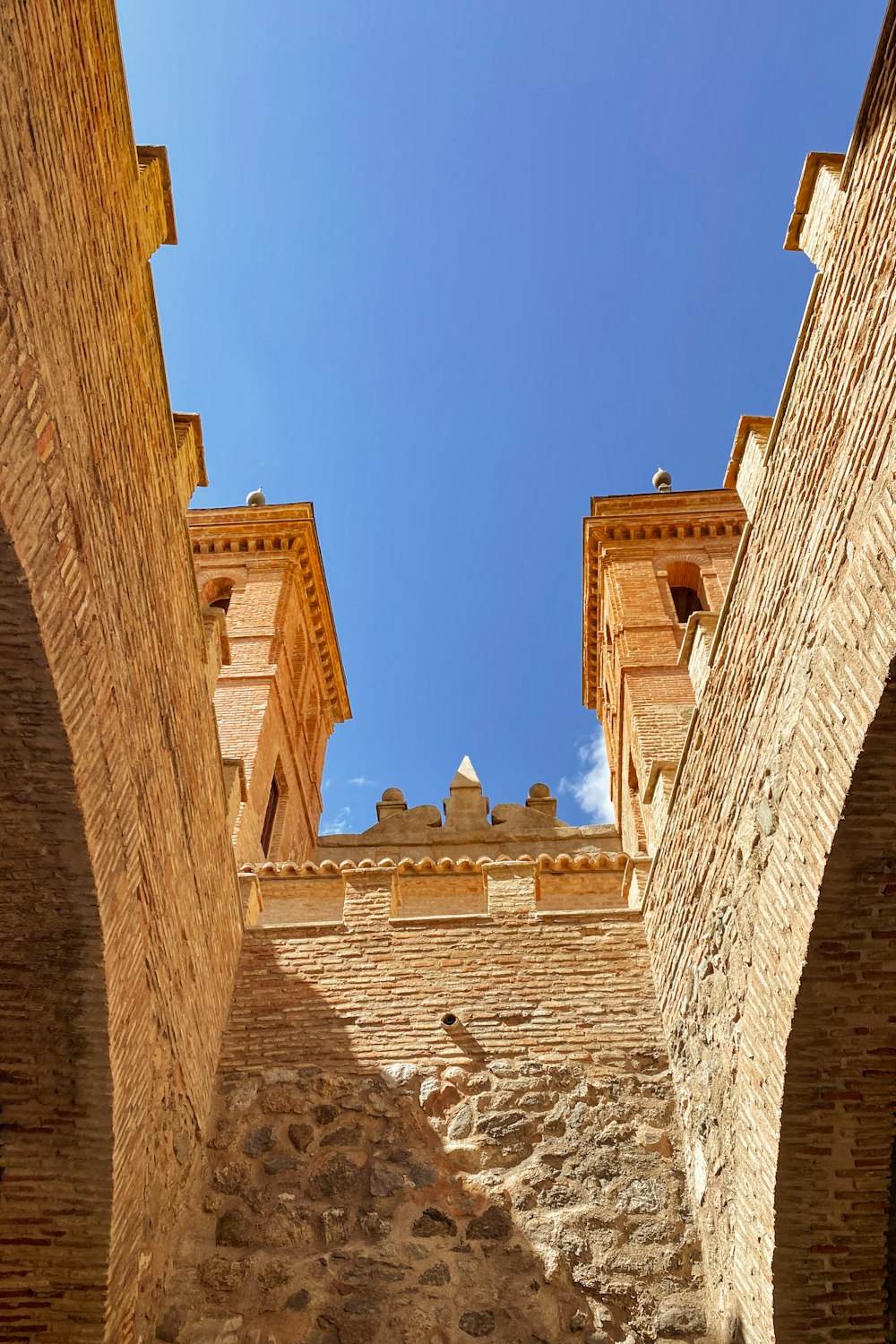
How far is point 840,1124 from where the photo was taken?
13.8ft

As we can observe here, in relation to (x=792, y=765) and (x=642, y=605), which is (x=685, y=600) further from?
(x=792, y=765)

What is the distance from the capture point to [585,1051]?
19.5 ft

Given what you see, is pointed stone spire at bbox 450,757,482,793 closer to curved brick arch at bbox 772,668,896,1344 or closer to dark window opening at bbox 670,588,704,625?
dark window opening at bbox 670,588,704,625

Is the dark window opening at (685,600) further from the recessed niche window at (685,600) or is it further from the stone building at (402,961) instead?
the stone building at (402,961)

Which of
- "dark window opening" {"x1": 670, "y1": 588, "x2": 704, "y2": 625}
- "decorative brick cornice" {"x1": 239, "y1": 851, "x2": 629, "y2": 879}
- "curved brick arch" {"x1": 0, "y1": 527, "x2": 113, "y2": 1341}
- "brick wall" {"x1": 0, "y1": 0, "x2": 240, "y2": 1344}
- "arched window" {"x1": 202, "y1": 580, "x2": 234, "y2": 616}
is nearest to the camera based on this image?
"brick wall" {"x1": 0, "y1": 0, "x2": 240, "y2": 1344}

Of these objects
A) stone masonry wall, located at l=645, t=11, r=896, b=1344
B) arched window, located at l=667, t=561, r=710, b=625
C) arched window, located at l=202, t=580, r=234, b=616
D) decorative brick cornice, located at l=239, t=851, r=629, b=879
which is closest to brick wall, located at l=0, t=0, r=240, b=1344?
stone masonry wall, located at l=645, t=11, r=896, b=1344

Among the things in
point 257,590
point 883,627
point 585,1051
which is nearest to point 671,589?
point 257,590

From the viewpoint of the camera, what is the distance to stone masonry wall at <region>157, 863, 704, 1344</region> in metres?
4.90

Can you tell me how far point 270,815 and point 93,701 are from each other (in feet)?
36.2

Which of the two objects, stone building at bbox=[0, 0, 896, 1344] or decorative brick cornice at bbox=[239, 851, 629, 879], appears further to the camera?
decorative brick cornice at bbox=[239, 851, 629, 879]

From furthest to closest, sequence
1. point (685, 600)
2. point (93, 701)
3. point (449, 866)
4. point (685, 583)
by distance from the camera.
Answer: point (685, 600) → point (685, 583) → point (449, 866) → point (93, 701)

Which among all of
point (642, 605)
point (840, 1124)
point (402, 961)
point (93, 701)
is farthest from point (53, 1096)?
point (642, 605)

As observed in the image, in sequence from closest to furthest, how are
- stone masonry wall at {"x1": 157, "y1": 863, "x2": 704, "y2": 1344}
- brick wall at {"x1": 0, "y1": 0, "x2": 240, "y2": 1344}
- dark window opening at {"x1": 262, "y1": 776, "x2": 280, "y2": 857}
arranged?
brick wall at {"x1": 0, "y1": 0, "x2": 240, "y2": 1344} < stone masonry wall at {"x1": 157, "y1": 863, "x2": 704, "y2": 1344} < dark window opening at {"x1": 262, "y1": 776, "x2": 280, "y2": 857}

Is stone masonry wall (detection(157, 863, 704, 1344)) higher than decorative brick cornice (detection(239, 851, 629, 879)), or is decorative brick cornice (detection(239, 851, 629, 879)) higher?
decorative brick cornice (detection(239, 851, 629, 879))
